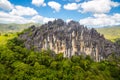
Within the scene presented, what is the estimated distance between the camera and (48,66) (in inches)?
5551

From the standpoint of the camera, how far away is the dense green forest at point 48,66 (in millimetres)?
123188

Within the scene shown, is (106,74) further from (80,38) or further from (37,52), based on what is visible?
(37,52)

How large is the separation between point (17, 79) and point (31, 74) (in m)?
10.1

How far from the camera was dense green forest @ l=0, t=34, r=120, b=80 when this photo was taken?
12319cm

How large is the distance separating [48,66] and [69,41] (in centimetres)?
3570

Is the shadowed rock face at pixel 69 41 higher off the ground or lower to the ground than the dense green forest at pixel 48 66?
higher

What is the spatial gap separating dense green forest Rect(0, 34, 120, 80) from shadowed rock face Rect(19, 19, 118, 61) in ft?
21.1

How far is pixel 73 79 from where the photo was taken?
123 metres

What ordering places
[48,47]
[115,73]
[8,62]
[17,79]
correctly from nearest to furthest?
[17,79], [8,62], [115,73], [48,47]

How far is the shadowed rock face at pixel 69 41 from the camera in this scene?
544 ft

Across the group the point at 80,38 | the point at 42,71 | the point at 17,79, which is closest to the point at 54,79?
the point at 42,71

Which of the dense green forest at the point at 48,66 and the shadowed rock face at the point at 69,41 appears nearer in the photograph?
the dense green forest at the point at 48,66

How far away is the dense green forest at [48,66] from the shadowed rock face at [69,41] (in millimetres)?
6435

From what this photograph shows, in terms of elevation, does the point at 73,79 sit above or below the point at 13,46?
below
